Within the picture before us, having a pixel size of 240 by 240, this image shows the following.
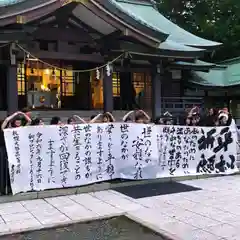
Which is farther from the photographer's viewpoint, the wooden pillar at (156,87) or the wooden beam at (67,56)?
the wooden pillar at (156,87)

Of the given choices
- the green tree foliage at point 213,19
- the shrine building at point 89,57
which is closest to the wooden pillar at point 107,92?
the shrine building at point 89,57

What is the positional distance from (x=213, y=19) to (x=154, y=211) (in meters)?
22.0

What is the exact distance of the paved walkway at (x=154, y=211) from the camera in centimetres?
551

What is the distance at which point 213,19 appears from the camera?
2595 centimetres

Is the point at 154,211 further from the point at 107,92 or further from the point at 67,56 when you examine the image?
the point at 67,56

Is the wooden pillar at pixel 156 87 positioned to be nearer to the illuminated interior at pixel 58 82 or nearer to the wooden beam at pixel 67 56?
the illuminated interior at pixel 58 82

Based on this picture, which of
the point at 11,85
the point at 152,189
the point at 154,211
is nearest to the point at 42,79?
the point at 11,85

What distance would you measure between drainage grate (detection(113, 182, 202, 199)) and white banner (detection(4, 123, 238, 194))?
13.6 inches

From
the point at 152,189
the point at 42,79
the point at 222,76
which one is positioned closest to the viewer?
the point at 152,189

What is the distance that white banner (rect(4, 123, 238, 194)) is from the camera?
299 inches

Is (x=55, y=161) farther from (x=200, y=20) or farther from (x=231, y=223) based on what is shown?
(x=200, y=20)

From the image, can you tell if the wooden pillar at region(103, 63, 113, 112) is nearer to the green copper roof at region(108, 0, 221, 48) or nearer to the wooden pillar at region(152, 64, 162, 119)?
the wooden pillar at region(152, 64, 162, 119)

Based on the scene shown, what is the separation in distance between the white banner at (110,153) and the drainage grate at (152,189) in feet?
1.14

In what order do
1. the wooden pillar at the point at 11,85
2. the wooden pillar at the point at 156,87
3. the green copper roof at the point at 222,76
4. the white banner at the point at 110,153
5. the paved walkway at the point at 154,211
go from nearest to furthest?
the paved walkway at the point at 154,211, the white banner at the point at 110,153, the wooden pillar at the point at 11,85, the wooden pillar at the point at 156,87, the green copper roof at the point at 222,76
